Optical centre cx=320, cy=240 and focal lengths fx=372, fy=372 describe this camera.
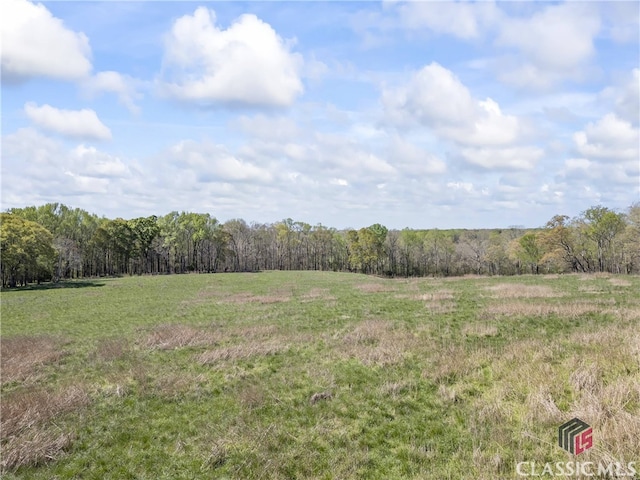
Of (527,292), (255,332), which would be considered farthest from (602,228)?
(255,332)

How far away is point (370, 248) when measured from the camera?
98438 millimetres

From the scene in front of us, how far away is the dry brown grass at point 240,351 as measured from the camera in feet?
50.9

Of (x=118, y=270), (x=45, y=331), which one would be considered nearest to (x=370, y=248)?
(x=118, y=270)

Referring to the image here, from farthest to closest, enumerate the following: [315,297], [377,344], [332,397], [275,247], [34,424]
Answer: [275,247] → [315,297] → [377,344] → [332,397] → [34,424]

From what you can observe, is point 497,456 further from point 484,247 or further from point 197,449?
point 484,247

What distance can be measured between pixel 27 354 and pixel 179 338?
275 inches

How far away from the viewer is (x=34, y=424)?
400 inches

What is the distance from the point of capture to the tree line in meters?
60.1

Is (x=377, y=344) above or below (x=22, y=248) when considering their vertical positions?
below

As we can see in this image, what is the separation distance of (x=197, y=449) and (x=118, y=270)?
10064cm

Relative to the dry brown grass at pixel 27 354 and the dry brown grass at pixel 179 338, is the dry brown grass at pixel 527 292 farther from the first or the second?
the dry brown grass at pixel 27 354

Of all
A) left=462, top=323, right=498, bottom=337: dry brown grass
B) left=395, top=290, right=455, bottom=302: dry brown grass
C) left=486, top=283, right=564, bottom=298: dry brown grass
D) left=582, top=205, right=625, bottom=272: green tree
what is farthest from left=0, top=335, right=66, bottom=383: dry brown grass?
left=582, top=205, right=625, bottom=272: green tree

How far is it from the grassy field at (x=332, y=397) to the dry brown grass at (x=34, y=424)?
0.04 m
